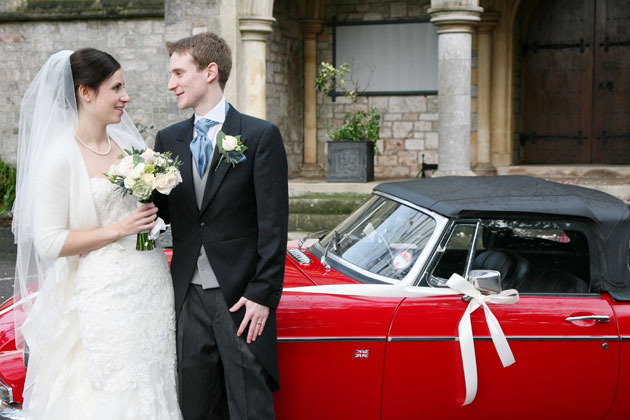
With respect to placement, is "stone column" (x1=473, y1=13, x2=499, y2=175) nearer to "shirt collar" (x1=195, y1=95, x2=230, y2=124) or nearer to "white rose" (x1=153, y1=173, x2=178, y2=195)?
"shirt collar" (x1=195, y1=95, x2=230, y2=124)

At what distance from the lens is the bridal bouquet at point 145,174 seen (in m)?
3.16

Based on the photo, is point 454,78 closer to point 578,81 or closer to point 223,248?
point 578,81

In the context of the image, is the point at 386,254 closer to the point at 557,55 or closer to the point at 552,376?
the point at 552,376

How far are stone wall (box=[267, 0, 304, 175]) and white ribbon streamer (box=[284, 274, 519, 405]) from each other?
9.74 m

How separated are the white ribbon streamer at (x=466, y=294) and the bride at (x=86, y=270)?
30.3 inches

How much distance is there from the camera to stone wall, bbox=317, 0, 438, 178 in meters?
14.4

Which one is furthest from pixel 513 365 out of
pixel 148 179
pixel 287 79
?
pixel 287 79

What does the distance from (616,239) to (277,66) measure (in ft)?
34.2

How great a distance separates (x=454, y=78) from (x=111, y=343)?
355 inches

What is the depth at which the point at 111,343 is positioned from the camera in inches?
131

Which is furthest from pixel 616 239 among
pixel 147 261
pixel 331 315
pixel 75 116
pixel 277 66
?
pixel 277 66

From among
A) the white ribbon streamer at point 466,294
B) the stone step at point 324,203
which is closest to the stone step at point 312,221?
the stone step at point 324,203

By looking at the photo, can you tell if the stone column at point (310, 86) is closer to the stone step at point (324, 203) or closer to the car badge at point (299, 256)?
the stone step at point (324, 203)

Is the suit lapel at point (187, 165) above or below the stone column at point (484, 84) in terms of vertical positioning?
below
